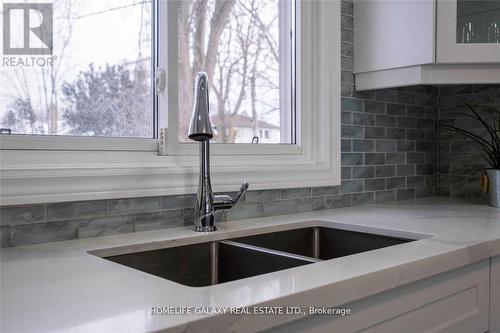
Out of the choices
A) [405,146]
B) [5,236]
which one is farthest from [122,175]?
[405,146]

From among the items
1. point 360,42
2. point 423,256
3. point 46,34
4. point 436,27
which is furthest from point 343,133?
point 46,34

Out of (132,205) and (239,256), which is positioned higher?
(132,205)

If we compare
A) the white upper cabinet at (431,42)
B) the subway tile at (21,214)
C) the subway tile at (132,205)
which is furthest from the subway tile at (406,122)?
the subway tile at (21,214)

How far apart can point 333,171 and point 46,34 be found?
109cm

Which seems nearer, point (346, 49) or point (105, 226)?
point (105, 226)

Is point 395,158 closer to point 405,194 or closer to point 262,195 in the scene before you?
point 405,194

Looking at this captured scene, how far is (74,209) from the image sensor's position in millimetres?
1214

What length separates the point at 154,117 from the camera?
58.7 inches

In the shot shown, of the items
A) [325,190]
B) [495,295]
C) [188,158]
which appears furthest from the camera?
[325,190]

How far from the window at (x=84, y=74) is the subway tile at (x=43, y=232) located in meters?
0.26

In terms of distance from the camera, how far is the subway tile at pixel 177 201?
1390 millimetres

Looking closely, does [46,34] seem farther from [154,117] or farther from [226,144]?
[226,144]

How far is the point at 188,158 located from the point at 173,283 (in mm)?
724

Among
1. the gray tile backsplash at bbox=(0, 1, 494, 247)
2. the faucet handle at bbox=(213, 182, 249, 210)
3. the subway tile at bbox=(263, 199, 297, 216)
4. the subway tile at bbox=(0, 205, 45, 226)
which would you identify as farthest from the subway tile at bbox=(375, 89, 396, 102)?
the subway tile at bbox=(0, 205, 45, 226)
